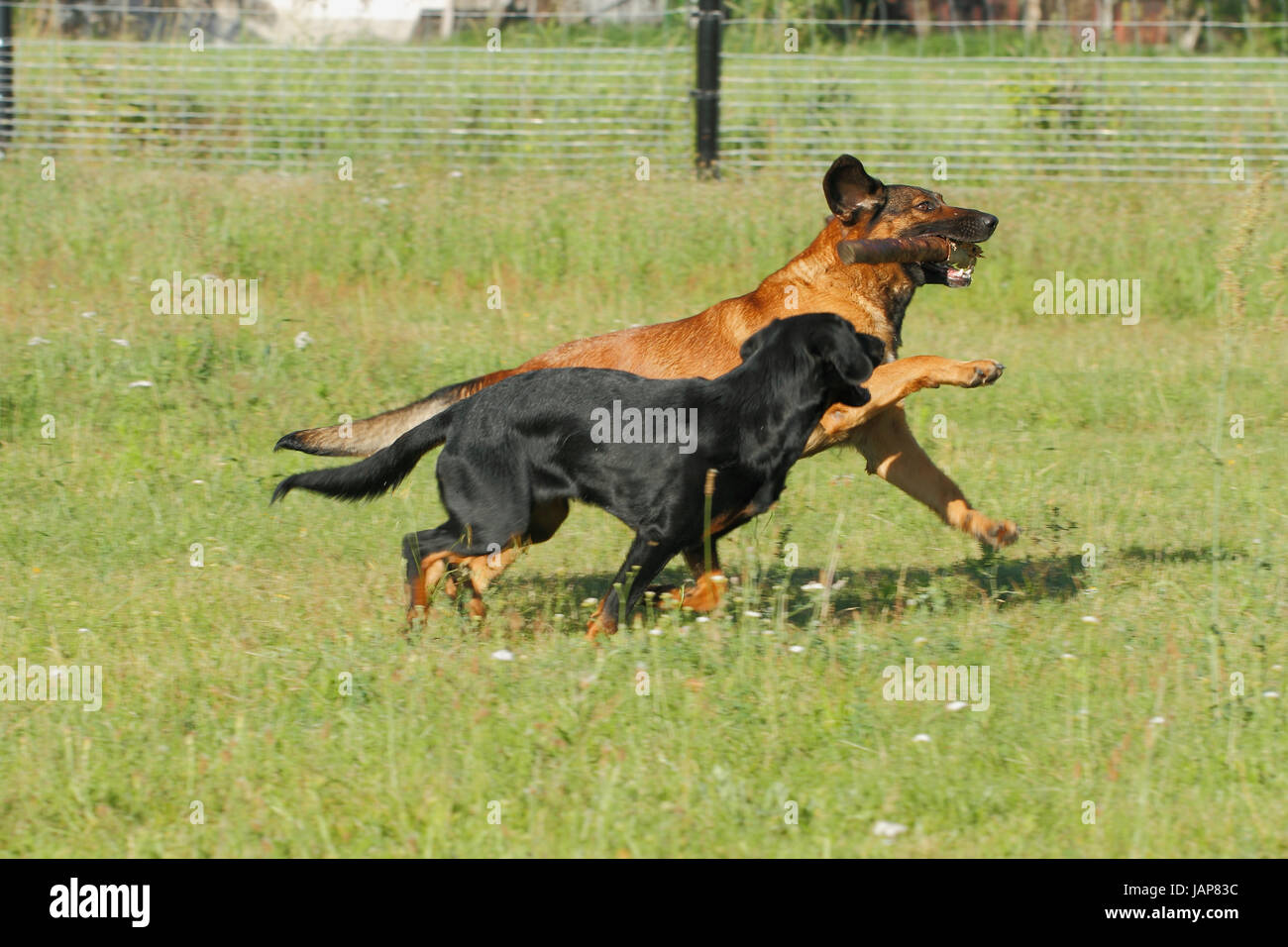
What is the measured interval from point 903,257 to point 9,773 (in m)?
4.03

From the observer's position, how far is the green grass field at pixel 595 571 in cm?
405

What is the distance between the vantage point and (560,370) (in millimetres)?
5727

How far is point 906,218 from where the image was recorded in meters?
6.65

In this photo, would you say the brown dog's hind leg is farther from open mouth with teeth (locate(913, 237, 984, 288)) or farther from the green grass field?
open mouth with teeth (locate(913, 237, 984, 288))

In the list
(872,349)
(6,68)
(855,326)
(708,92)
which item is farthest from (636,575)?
(6,68)

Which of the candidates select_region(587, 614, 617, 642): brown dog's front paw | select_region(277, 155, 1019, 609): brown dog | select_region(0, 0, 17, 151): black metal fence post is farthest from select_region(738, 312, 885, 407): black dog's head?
select_region(0, 0, 17, 151): black metal fence post

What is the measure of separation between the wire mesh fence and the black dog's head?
825 cm

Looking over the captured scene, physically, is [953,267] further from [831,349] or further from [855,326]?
[831,349]

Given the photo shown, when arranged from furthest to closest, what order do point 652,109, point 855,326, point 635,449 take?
point 652,109 → point 855,326 → point 635,449

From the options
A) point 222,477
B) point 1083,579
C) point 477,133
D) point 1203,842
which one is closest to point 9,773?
point 1203,842

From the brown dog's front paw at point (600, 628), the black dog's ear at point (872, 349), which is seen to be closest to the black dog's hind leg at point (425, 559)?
the brown dog's front paw at point (600, 628)

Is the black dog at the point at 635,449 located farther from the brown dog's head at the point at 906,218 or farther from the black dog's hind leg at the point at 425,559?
the brown dog's head at the point at 906,218

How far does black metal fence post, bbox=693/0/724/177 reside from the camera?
13.2m

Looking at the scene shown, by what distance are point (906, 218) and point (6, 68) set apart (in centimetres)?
1059
